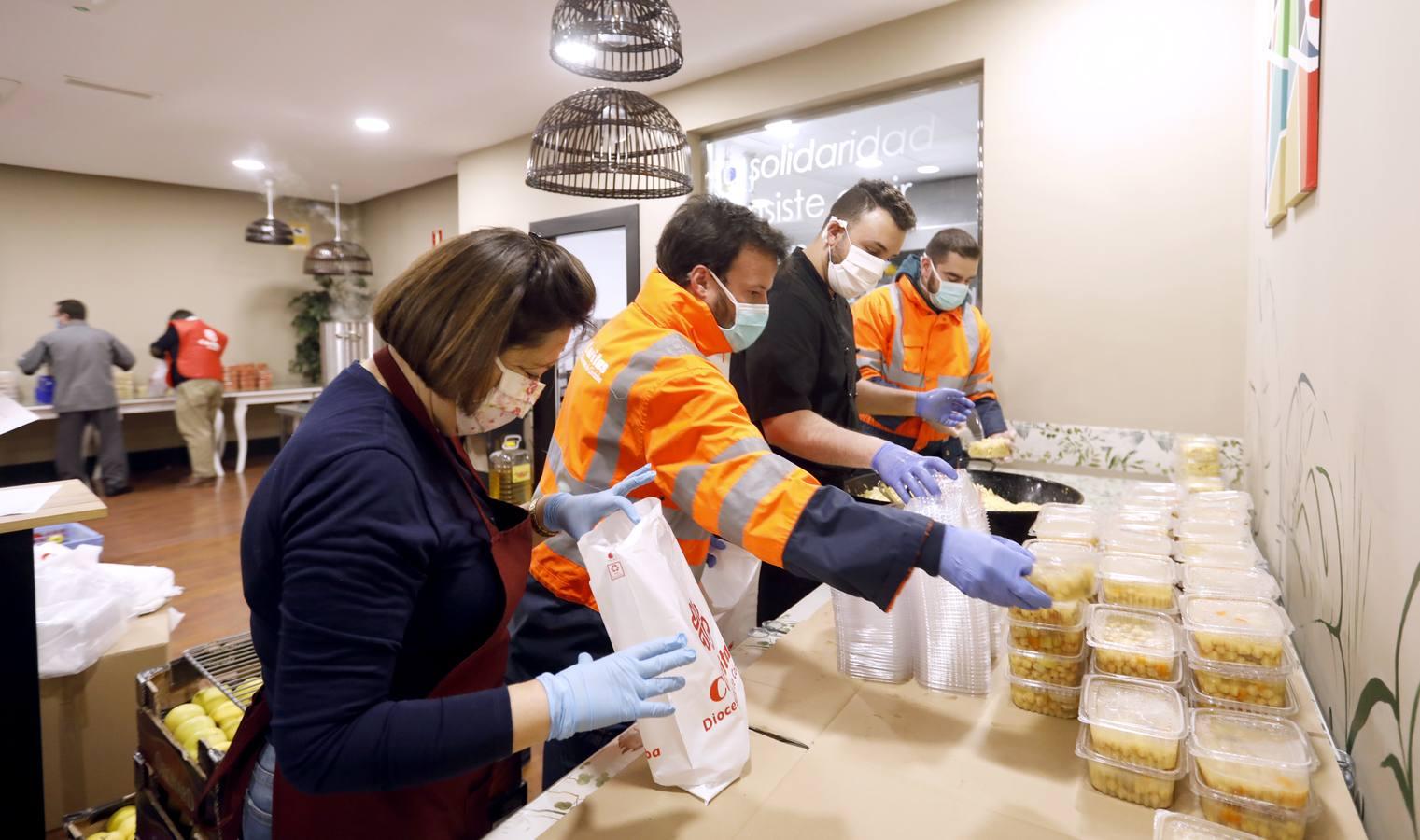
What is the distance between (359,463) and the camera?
74 centimetres

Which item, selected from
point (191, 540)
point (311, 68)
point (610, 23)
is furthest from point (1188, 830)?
point (191, 540)

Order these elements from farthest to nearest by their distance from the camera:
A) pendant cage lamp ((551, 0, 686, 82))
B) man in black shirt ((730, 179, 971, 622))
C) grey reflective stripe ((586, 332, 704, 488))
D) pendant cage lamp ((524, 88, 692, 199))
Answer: pendant cage lamp ((524, 88, 692, 199))
pendant cage lamp ((551, 0, 686, 82))
man in black shirt ((730, 179, 971, 622))
grey reflective stripe ((586, 332, 704, 488))

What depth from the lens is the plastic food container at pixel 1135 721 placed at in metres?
0.82

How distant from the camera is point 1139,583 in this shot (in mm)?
1119

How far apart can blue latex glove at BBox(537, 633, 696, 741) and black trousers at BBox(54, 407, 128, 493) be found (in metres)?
7.27

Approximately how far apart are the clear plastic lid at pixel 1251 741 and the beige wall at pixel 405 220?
7008 millimetres

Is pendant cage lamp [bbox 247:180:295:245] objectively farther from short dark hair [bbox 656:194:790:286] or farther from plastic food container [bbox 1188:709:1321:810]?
plastic food container [bbox 1188:709:1321:810]

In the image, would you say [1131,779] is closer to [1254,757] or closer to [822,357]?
[1254,757]

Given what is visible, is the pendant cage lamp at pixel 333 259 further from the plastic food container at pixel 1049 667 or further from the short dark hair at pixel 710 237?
the plastic food container at pixel 1049 667

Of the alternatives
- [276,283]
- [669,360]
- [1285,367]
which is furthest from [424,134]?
[1285,367]

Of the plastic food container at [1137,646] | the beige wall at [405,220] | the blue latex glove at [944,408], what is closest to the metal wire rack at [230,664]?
the plastic food container at [1137,646]

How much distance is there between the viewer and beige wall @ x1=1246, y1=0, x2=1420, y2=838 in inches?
29.2

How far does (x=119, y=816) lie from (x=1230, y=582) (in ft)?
7.84

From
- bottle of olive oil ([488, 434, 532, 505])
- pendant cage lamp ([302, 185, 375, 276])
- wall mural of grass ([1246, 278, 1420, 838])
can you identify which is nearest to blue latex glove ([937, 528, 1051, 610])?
wall mural of grass ([1246, 278, 1420, 838])
